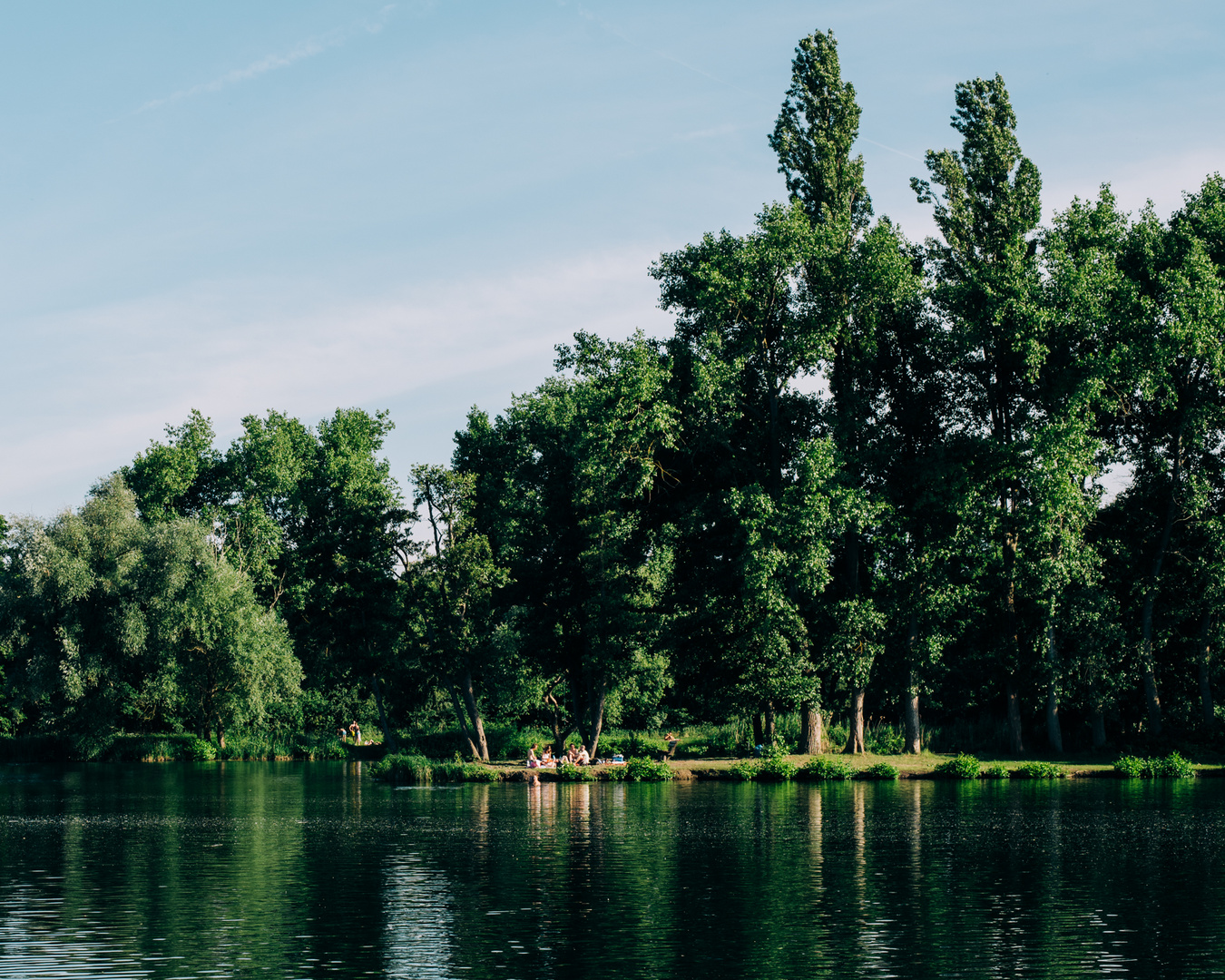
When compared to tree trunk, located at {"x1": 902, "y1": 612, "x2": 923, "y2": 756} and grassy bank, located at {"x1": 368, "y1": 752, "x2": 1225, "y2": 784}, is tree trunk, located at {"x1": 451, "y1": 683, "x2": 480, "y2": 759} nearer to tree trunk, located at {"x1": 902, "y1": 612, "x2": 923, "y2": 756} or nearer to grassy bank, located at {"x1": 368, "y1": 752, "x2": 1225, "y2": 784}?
grassy bank, located at {"x1": 368, "y1": 752, "x2": 1225, "y2": 784}

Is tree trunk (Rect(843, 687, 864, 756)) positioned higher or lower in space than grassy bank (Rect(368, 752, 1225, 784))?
higher

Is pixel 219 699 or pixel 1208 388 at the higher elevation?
pixel 1208 388

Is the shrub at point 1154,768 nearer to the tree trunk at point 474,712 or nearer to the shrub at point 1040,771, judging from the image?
the shrub at point 1040,771

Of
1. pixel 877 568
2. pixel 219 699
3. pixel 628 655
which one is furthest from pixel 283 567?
pixel 877 568

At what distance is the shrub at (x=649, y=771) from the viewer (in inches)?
1901

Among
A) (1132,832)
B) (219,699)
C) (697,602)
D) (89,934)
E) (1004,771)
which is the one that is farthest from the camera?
(219,699)

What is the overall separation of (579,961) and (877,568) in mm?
38611

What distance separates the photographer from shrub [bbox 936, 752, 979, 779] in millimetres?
47594

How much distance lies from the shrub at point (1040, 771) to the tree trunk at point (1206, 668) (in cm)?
820

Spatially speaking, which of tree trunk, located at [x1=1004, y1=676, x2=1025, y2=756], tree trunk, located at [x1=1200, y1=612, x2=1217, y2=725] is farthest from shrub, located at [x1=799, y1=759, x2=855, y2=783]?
tree trunk, located at [x1=1200, y1=612, x2=1217, y2=725]

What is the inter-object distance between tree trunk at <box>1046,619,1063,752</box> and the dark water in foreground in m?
11.8

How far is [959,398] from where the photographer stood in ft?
177

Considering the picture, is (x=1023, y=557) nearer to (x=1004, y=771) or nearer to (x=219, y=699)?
(x=1004, y=771)

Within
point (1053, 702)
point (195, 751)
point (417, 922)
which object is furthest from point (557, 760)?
point (417, 922)
